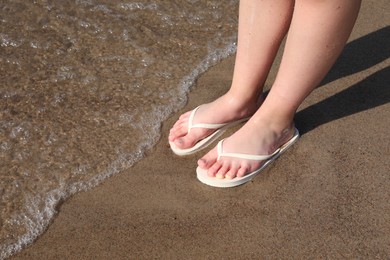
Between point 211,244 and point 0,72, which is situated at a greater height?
point 211,244

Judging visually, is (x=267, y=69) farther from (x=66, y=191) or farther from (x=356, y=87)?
(x=66, y=191)

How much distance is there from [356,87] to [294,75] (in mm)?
600

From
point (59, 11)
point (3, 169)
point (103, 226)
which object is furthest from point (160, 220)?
point (59, 11)

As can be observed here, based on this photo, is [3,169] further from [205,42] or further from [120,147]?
[205,42]

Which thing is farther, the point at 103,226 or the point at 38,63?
the point at 38,63

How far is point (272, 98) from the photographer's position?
228 centimetres

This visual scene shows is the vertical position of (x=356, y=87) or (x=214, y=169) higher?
(x=356, y=87)

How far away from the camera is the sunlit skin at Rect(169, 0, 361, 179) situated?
6.76ft

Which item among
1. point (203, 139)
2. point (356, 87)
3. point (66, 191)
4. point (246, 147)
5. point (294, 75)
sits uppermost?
point (294, 75)

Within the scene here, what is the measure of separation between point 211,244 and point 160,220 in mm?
188

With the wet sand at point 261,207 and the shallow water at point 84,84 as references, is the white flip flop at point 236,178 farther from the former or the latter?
the shallow water at point 84,84

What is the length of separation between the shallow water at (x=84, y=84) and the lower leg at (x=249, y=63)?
195 mm

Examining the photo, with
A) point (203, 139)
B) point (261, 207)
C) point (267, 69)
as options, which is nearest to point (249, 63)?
point (267, 69)

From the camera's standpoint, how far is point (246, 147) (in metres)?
2.30
